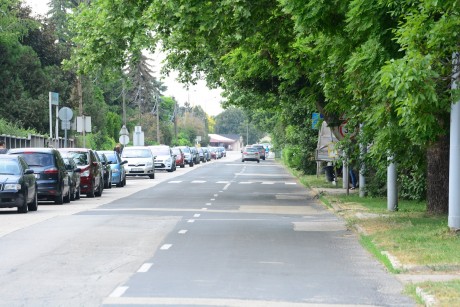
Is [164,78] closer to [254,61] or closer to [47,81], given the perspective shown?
[254,61]

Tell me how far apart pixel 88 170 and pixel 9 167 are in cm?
824

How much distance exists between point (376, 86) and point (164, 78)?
863 inches

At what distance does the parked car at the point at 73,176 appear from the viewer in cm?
3055

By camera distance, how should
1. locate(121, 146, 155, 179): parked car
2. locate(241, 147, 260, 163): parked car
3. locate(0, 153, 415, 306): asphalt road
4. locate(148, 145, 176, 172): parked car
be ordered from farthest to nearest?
1. locate(241, 147, 260, 163): parked car
2. locate(148, 145, 176, 172): parked car
3. locate(121, 146, 155, 179): parked car
4. locate(0, 153, 415, 306): asphalt road

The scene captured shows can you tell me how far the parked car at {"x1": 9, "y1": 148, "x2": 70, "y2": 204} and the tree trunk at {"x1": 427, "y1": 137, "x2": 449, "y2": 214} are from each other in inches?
449

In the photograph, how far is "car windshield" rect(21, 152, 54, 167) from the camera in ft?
92.3

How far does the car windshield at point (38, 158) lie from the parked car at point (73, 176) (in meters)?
1.91

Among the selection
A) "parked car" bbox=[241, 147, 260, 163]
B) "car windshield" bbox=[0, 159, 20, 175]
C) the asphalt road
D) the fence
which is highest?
the fence

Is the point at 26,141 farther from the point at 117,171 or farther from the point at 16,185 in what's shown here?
the point at 16,185

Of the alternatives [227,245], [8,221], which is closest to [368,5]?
[227,245]

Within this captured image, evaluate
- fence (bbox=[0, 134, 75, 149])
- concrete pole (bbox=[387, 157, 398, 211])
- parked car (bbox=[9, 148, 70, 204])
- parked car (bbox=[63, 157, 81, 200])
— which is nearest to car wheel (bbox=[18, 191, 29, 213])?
parked car (bbox=[9, 148, 70, 204])

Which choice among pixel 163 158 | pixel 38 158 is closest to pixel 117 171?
pixel 38 158

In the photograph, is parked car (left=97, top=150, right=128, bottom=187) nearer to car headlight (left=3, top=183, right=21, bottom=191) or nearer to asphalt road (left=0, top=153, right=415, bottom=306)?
asphalt road (left=0, top=153, right=415, bottom=306)

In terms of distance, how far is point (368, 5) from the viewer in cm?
1570
